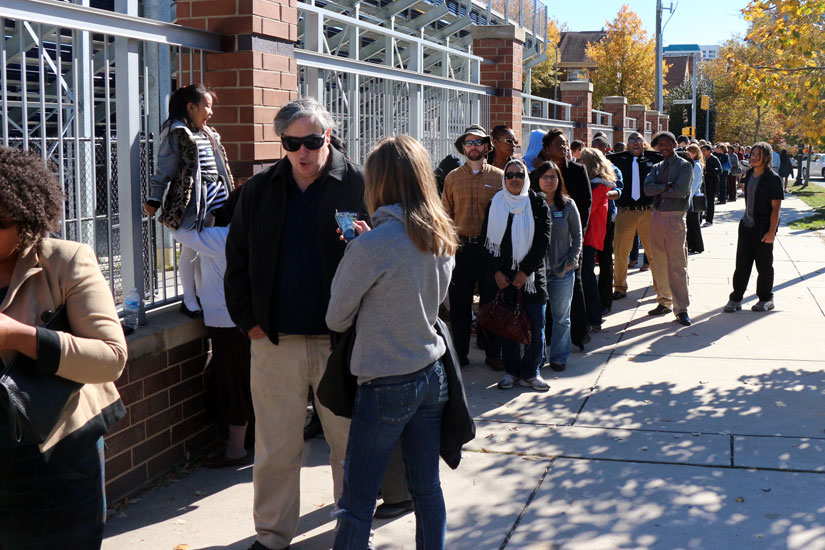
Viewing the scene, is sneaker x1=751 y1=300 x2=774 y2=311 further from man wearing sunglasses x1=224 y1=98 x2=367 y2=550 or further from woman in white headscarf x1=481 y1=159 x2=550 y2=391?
man wearing sunglasses x1=224 y1=98 x2=367 y2=550

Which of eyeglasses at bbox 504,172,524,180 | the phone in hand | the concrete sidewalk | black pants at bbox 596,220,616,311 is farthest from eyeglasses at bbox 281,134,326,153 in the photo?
black pants at bbox 596,220,616,311

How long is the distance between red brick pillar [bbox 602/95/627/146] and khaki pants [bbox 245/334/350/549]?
65.7ft

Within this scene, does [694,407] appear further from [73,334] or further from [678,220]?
[73,334]

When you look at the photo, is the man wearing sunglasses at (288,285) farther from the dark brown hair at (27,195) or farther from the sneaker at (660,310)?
the sneaker at (660,310)

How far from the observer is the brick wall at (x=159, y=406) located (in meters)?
4.66

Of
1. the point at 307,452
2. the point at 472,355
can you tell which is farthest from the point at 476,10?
the point at 307,452

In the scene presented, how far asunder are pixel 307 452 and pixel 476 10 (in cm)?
2579

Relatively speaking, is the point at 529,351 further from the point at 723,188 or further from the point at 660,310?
the point at 723,188

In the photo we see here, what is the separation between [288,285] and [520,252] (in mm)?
3002

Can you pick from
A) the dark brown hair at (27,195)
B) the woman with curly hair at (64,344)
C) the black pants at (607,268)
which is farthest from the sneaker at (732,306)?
the dark brown hair at (27,195)

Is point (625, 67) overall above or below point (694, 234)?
above

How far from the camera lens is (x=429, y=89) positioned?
9.09 meters

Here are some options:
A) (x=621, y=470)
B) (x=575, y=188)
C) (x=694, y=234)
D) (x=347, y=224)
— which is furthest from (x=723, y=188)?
(x=347, y=224)

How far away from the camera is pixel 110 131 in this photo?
192 inches
